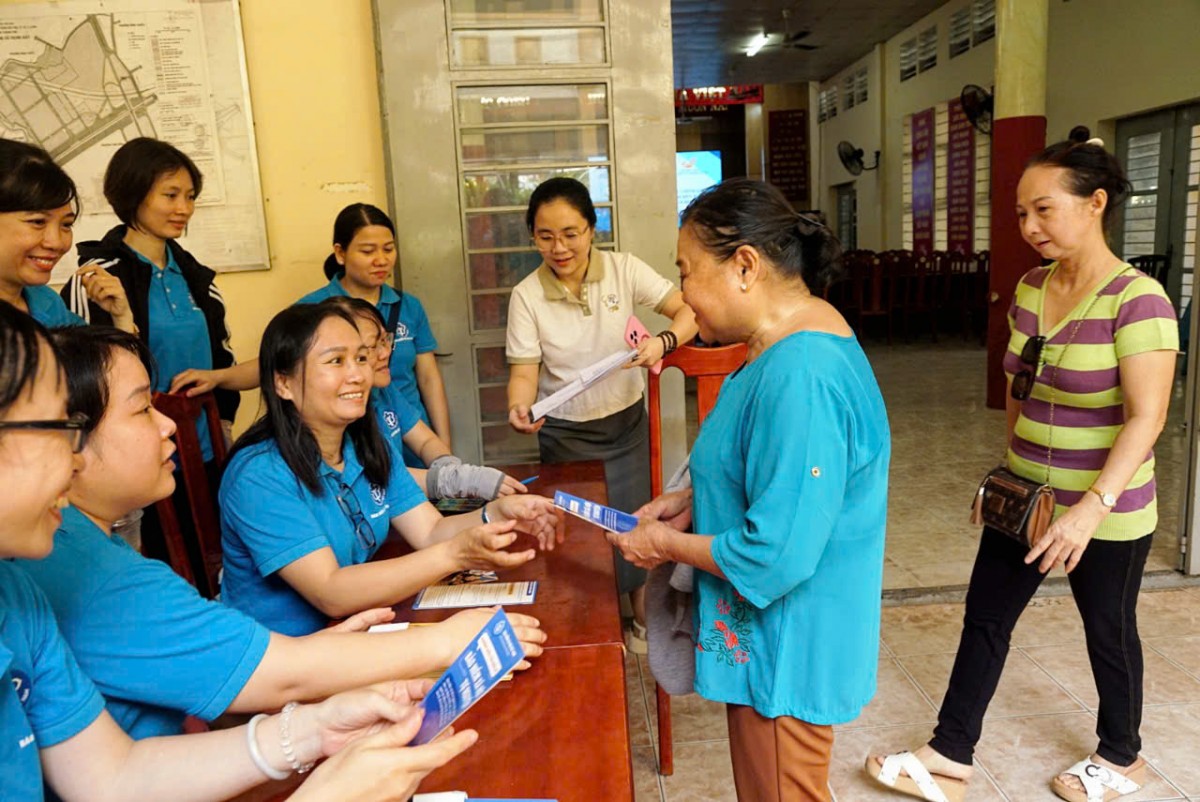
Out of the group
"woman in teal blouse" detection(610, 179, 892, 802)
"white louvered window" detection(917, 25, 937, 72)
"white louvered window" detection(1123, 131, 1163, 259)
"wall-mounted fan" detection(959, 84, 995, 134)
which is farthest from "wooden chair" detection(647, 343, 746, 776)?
"white louvered window" detection(917, 25, 937, 72)

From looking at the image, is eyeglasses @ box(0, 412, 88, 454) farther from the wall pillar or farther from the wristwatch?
the wall pillar

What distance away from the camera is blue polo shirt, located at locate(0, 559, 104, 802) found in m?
0.81

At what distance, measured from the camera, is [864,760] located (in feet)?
7.23

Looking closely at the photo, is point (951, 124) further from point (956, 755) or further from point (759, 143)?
point (956, 755)

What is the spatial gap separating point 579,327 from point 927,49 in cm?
996

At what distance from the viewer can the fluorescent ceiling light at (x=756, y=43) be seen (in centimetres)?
1078

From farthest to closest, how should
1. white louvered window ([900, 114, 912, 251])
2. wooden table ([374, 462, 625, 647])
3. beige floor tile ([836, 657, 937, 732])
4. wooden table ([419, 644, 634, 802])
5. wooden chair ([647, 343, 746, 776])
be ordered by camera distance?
1. white louvered window ([900, 114, 912, 251])
2. beige floor tile ([836, 657, 937, 732])
3. wooden chair ([647, 343, 746, 776])
4. wooden table ([374, 462, 625, 647])
5. wooden table ([419, 644, 634, 802])

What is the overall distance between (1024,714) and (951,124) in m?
9.22

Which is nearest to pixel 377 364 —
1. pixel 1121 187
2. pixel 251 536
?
pixel 251 536

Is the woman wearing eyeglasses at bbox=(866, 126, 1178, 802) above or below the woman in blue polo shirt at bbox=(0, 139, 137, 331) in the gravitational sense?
below

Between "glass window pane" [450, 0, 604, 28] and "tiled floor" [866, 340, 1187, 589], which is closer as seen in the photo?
"glass window pane" [450, 0, 604, 28]

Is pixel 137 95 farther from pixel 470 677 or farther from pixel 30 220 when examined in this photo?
pixel 470 677

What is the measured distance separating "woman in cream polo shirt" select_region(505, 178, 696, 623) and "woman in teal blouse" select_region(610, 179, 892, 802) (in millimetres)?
1043

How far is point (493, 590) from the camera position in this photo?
154 cm
